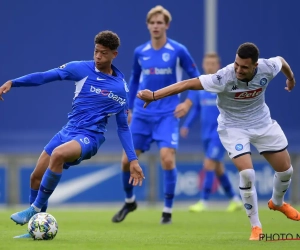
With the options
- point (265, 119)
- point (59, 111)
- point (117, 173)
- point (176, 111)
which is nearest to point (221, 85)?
point (265, 119)

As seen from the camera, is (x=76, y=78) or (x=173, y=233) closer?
(x=76, y=78)

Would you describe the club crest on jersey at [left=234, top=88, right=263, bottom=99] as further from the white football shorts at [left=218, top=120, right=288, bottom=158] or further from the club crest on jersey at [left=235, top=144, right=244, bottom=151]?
the club crest on jersey at [left=235, top=144, right=244, bottom=151]

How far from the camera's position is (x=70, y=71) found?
944 cm

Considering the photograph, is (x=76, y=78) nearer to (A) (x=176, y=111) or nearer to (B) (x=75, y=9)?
(A) (x=176, y=111)

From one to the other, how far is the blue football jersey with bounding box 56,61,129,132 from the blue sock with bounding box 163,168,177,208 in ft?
9.01

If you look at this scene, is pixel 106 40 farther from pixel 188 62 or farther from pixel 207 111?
pixel 207 111

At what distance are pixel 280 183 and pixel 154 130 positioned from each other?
2.85 m

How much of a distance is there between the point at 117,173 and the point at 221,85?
28.6ft

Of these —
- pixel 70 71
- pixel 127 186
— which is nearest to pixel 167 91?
pixel 70 71

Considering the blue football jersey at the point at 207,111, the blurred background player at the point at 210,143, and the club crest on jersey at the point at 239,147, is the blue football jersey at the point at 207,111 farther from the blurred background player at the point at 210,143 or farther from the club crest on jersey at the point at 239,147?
the club crest on jersey at the point at 239,147

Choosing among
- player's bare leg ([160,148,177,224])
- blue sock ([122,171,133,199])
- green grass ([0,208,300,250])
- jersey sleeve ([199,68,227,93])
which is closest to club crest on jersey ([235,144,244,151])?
jersey sleeve ([199,68,227,93])

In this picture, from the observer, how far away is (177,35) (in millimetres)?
21766

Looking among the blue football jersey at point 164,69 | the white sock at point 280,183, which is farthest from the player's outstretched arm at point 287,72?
the blue football jersey at point 164,69

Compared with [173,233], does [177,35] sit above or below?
above
